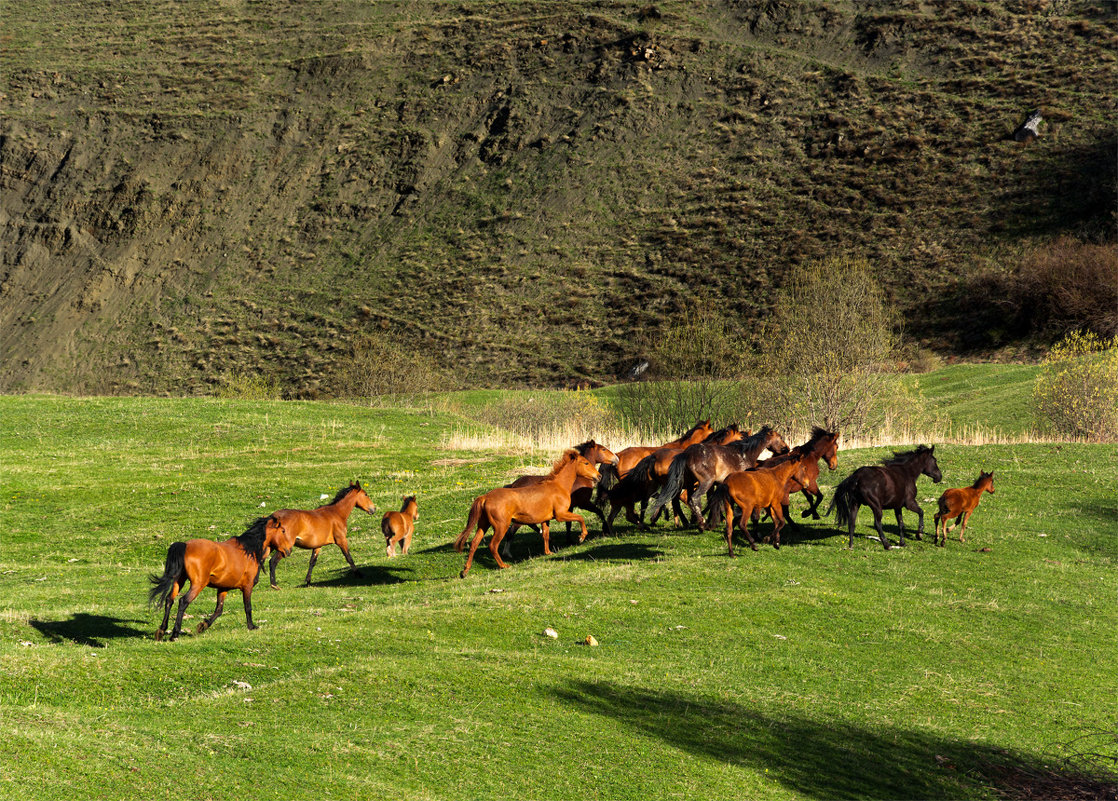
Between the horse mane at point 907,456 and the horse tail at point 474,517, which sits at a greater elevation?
the horse mane at point 907,456

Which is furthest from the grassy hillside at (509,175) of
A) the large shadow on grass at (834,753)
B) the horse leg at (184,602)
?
the large shadow on grass at (834,753)

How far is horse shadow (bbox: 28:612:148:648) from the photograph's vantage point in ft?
41.3

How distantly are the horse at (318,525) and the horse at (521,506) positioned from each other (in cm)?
193

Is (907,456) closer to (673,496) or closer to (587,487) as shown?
(673,496)

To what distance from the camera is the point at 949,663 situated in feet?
41.2

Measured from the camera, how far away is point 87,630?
13125mm

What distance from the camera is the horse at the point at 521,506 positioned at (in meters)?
16.6

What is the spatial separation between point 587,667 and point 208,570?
468cm

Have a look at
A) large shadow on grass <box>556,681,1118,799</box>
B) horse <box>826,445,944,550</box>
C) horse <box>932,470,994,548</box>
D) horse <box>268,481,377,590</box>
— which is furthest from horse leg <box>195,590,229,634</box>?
horse <box>932,470,994,548</box>

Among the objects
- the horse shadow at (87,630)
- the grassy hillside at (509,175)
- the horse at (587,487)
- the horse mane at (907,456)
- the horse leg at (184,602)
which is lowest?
the horse shadow at (87,630)

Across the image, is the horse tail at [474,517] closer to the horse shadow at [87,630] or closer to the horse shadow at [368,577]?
the horse shadow at [368,577]

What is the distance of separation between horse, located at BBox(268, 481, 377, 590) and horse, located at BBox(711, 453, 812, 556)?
609cm

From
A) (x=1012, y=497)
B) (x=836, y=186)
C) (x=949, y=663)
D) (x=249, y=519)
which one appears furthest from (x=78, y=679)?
(x=836, y=186)

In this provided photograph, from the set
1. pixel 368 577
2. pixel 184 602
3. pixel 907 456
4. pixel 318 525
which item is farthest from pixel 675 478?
pixel 184 602
